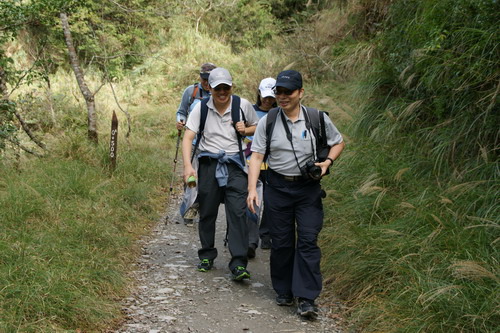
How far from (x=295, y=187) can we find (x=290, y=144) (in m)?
0.40

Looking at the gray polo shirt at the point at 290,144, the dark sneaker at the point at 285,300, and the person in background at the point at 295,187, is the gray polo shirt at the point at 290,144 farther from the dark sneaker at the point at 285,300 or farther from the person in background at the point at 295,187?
the dark sneaker at the point at 285,300

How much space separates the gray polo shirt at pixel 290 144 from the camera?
16.4 feet

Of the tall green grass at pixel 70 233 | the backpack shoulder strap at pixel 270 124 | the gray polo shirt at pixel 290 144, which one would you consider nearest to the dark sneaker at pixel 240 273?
the tall green grass at pixel 70 233

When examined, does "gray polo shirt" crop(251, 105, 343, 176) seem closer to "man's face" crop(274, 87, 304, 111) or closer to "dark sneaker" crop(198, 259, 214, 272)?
"man's face" crop(274, 87, 304, 111)

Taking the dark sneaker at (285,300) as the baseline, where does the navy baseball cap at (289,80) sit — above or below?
above

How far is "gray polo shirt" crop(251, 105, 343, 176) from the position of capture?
5004 millimetres

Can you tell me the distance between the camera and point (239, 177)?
233 inches

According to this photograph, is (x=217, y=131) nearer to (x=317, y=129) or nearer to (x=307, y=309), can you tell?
(x=317, y=129)

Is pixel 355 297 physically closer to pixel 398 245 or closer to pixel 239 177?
pixel 398 245

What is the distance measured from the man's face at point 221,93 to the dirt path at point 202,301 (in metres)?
1.94

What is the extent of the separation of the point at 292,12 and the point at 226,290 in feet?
75.7

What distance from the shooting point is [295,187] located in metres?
5.05

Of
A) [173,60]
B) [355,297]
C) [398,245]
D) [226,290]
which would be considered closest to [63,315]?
[226,290]

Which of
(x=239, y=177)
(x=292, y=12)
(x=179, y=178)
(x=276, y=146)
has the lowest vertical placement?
(x=179, y=178)
